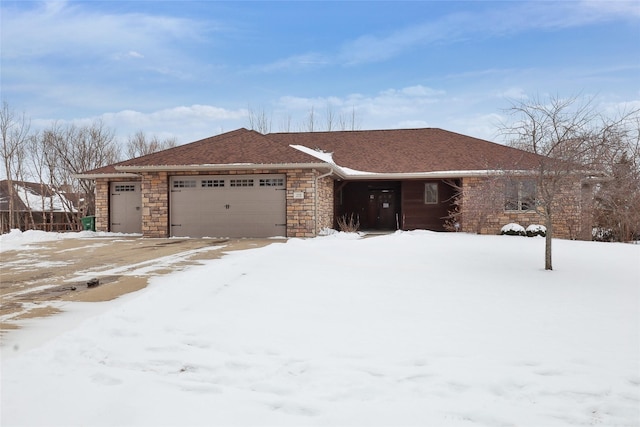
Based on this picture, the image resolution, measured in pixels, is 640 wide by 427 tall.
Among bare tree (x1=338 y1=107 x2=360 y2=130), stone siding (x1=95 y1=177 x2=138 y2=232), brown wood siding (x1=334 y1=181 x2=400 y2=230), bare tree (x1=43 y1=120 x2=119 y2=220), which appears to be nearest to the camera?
stone siding (x1=95 y1=177 x2=138 y2=232)

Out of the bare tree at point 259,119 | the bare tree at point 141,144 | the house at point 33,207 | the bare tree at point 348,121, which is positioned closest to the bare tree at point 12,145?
the house at point 33,207

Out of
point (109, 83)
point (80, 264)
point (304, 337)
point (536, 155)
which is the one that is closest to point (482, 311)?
point (304, 337)

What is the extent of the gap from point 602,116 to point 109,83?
25380 mm

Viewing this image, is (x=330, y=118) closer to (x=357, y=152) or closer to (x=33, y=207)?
(x=357, y=152)

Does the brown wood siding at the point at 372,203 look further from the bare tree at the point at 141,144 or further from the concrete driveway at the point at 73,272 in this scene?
the bare tree at the point at 141,144

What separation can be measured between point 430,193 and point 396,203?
88.0 inches

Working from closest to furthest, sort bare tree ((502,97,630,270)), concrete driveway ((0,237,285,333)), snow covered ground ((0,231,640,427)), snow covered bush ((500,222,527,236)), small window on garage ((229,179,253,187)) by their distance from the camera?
1. snow covered ground ((0,231,640,427))
2. concrete driveway ((0,237,285,333))
3. bare tree ((502,97,630,270))
4. small window on garage ((229,179,253,187))
5. snow covered bush ((500,222,527,236))

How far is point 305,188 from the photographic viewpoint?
592 inches

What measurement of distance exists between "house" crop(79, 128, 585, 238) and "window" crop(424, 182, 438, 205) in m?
0.04

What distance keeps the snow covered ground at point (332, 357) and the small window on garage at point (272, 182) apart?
8.61m

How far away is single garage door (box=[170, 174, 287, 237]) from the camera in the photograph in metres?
15.4

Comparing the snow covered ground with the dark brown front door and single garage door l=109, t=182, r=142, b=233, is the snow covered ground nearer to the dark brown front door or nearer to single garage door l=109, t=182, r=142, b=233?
single garage door l=109, t=182, r=142, b=233

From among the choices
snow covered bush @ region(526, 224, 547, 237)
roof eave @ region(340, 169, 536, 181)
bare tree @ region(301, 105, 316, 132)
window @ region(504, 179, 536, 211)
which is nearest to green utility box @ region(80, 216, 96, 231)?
roof eave @ region(340, 169, 536, 181)

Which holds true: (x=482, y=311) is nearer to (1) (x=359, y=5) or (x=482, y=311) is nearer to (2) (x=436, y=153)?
(1) (x=359, y=5)
